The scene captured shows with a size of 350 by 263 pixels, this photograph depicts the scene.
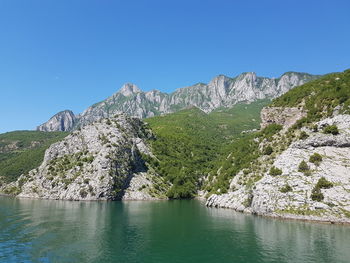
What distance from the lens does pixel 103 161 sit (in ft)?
551

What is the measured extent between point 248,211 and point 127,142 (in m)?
120

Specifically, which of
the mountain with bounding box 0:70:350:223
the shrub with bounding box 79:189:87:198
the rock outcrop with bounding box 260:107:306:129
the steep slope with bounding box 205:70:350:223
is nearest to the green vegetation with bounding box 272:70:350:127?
the steep slope with bounding box 205:70:350:223

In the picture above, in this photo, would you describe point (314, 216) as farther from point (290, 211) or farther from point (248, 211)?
point (248, 211)

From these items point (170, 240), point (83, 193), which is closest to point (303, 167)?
point (170, 240)

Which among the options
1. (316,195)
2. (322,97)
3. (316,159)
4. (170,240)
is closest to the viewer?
(170,240)

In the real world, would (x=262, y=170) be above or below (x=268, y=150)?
below

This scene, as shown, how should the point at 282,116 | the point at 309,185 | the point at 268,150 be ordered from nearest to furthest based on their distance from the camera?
the point at 309,185
the point at 268,150
the point at 282,116

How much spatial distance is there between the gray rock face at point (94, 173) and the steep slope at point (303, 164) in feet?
188

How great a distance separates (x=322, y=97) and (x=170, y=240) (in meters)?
102

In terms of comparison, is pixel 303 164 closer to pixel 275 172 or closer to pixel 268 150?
pixel 275 172

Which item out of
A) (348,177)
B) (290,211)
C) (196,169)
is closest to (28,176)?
(196,169)

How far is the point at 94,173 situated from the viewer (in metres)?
Answer: 165

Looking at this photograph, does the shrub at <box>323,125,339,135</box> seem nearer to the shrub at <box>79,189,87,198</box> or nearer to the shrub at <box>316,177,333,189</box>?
the shrub at <box>316,177,333,189</box>

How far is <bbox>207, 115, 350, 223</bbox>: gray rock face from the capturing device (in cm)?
7838
